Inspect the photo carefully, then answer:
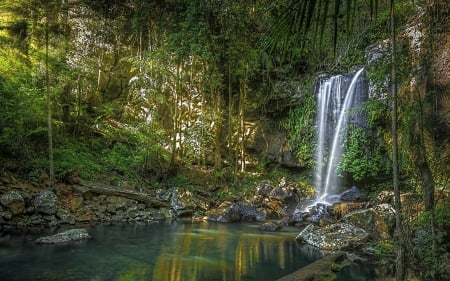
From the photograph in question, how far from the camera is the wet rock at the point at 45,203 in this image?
10.8 meters

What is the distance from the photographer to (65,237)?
8.85 m

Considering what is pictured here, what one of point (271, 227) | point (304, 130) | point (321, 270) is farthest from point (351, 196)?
point (321, 270)

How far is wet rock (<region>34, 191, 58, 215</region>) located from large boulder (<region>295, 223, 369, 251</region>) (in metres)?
7.10

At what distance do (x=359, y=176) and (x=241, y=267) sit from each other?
10.2 metres

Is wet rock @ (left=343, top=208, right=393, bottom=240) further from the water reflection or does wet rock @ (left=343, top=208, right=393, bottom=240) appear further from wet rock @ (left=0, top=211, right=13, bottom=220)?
wet rock @ (left=0, top=211, right=13, bottom=220)

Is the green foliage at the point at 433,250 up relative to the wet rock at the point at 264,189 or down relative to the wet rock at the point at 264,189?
down

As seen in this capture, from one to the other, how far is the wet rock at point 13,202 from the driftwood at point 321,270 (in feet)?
26.1

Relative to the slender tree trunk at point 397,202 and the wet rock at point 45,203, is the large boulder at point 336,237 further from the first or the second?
the wet rock at point 45,203

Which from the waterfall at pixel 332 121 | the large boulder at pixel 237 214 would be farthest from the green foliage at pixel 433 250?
the waterfall at pixel 332 121

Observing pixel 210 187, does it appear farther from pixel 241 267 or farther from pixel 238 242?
pixel 241 267

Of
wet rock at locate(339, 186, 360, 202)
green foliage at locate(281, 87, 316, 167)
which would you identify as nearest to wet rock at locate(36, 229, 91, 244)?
wet rock at locate(339, 186, 360, 202)

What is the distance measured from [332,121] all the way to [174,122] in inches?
295

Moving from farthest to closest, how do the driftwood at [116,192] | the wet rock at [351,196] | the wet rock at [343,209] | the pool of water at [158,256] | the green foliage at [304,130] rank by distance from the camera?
the green foliage at [304,130] → the wet rock at [351,196] → the driftwood at [116,192] → the wet rock at [343,209] → the pool of water at [158,256]

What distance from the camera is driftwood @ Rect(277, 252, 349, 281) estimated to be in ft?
19.7
